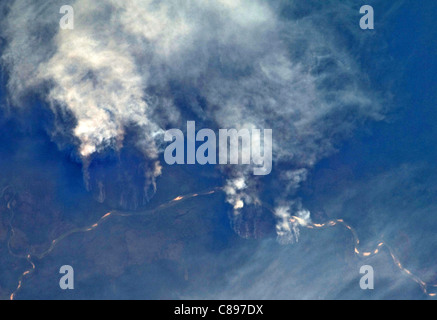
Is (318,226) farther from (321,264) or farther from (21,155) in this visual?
(21,155)

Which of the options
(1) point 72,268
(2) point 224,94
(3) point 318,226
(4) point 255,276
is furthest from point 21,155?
(3) point 318,226

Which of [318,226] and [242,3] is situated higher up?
[242,3]

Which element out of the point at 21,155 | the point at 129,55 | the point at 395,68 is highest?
the point at 129,55

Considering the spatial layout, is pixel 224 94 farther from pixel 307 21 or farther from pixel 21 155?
pixel 21 155

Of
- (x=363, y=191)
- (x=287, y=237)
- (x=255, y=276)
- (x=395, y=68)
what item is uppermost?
(x=395, y=68)

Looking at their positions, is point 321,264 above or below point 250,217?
below

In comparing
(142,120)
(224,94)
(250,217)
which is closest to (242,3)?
(224,94)
